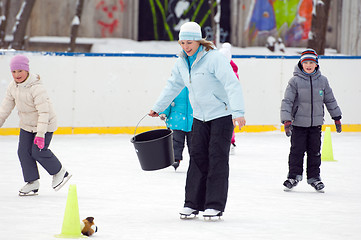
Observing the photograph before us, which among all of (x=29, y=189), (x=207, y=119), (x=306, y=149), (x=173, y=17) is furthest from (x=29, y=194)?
(x=173, y=17)

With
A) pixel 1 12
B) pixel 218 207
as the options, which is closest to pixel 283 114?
pixel 218 207

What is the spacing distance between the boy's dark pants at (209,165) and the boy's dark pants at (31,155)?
161 cm

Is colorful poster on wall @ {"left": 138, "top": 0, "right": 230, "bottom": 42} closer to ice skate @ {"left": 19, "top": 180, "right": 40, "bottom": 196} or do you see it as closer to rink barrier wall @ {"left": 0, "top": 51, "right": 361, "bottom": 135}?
rink barrier wall @ {"left": 0, "top": 51, "right": 361, "bottom": 135}

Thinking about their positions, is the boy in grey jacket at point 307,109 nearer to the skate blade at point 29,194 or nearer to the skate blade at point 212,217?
the skate blade at point 212,217

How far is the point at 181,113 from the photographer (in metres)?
9.53

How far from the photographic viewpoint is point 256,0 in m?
24.0

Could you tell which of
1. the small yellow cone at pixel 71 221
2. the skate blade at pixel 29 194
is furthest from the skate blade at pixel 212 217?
the skate blade at pixel 29 194

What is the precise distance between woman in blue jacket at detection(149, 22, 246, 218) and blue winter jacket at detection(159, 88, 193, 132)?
2.90m

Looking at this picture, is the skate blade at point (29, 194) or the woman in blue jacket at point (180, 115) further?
the woman in blue jacket at point (180, 115)

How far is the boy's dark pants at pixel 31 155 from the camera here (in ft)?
24.8

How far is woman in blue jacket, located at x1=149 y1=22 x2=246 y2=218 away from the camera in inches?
252

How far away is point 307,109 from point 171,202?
5.27 feet

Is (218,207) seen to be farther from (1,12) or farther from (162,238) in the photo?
(1,12)

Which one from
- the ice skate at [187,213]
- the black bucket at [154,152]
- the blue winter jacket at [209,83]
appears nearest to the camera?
the blue winter jacket at [209,83]
